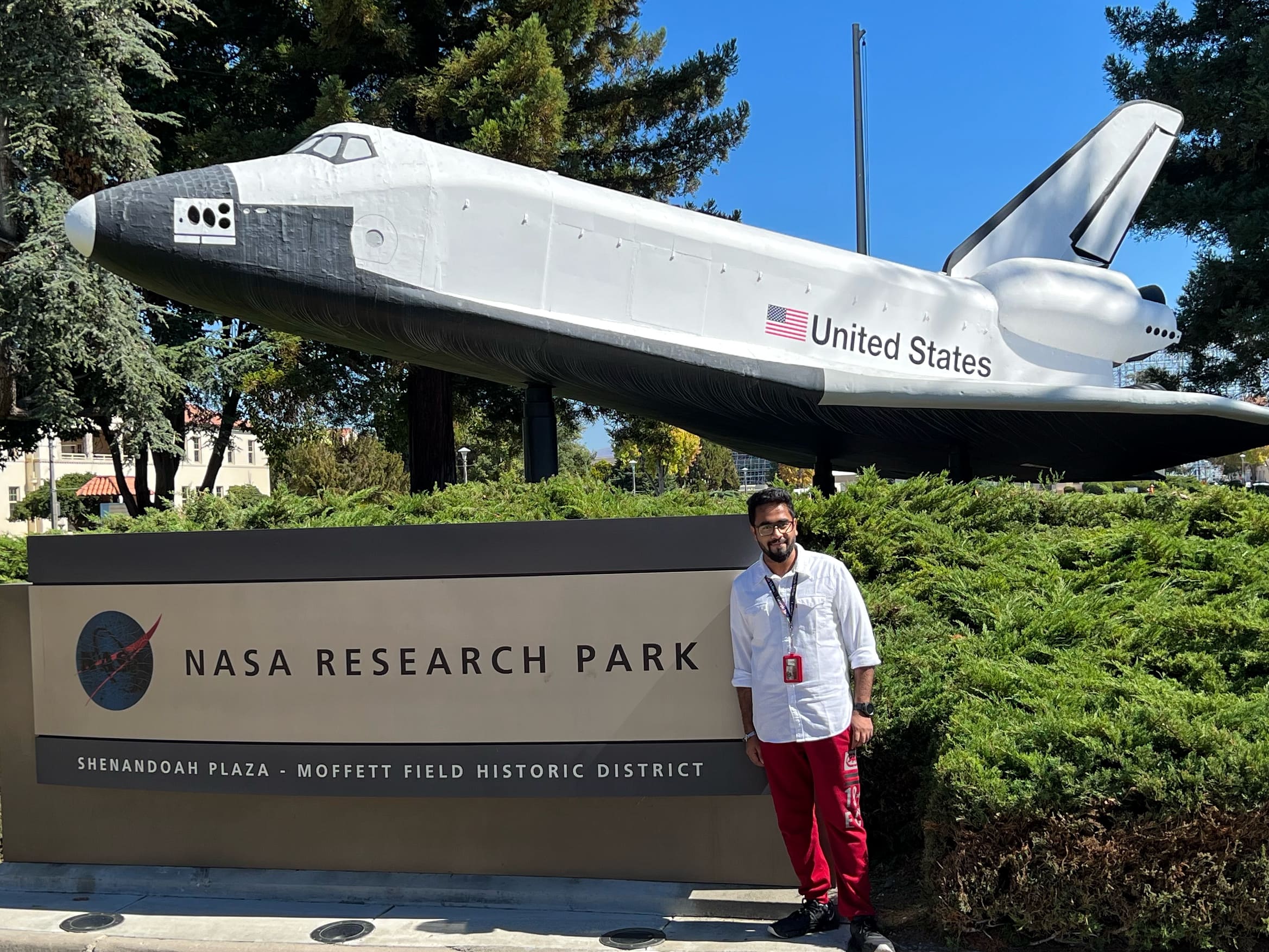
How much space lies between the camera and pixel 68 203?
55.9ft

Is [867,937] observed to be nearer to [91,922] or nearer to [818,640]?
[818,640]

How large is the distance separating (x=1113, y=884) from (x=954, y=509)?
11.1ft

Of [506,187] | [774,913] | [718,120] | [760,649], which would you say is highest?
[718,120]

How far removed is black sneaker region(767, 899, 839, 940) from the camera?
3.71m

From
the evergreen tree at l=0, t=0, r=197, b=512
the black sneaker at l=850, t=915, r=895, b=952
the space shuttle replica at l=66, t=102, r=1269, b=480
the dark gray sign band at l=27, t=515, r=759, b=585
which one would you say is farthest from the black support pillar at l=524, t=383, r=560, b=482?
the evergreen tree at l=0, t=0, r=197, b=512

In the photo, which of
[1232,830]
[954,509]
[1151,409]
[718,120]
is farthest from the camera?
[718,120]

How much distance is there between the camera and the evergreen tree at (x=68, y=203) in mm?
16062

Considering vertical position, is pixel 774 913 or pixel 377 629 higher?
pixel 377 629

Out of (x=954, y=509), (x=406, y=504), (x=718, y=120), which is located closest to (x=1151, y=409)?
(x=954, y=509)

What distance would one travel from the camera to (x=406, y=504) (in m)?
7.29

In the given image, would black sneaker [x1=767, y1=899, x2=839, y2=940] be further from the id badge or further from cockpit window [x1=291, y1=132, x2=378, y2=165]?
cockpit window [x1=291, y1=132, x2=378, y2=165]

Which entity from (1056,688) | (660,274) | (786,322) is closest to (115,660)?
(1056,688)

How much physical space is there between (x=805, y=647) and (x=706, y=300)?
5.16m

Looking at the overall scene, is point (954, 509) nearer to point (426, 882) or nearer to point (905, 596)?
point (905, 596)
